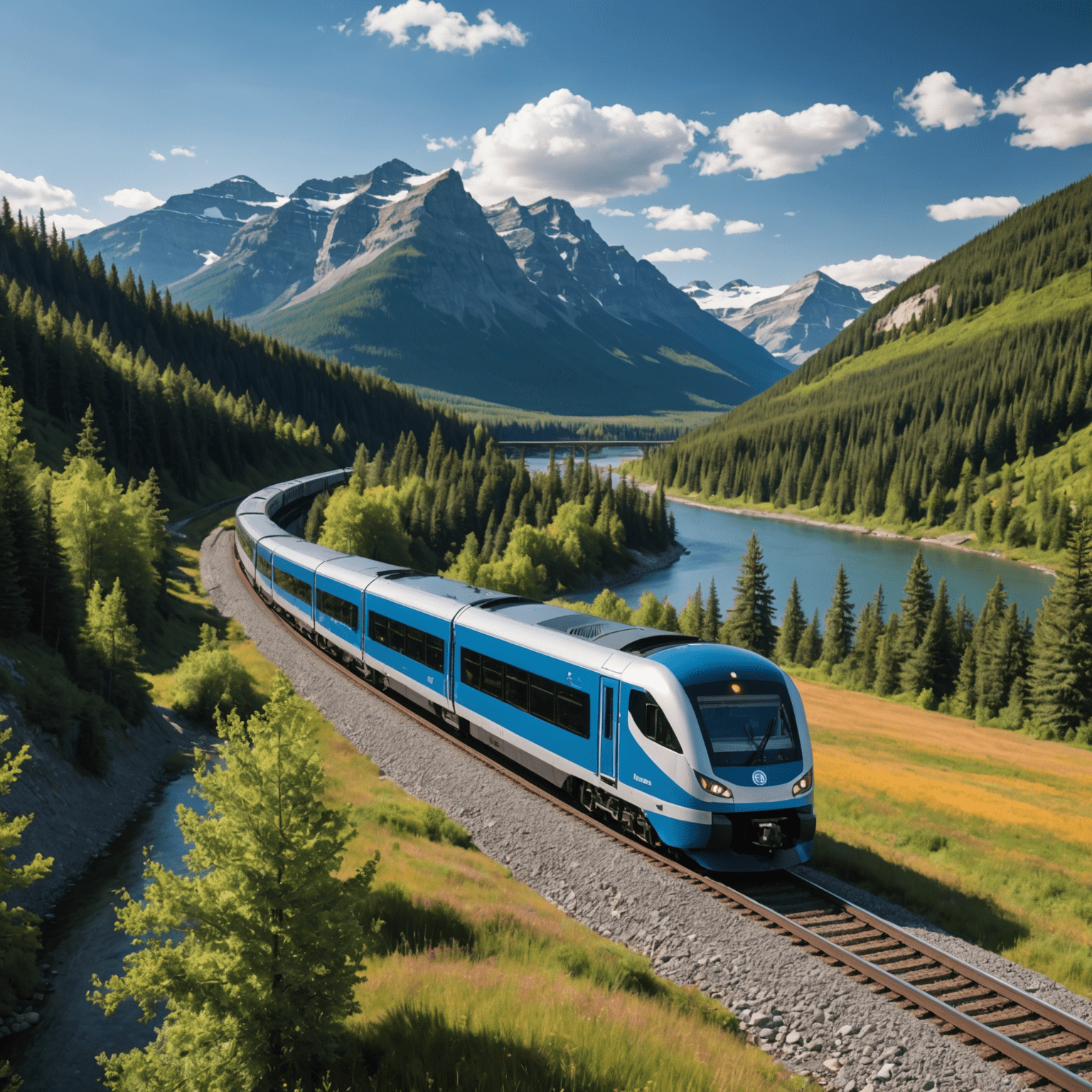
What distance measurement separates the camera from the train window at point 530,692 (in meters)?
15.6

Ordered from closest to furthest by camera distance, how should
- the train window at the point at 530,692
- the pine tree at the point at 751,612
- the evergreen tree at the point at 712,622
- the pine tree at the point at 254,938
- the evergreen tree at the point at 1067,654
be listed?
the pine tree at the point at 254,938 → the train window at the point at 530,692 → the evergreen tree at the point at 1067,654 → the pine tree at the point at 751,612 → the evergreen tree at the point at 712,622

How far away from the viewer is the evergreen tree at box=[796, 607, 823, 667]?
7581 cm

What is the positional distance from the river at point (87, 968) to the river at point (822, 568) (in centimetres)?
7613

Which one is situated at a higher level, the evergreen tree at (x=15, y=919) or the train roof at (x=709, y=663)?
the train roof at (x=709, y=663)

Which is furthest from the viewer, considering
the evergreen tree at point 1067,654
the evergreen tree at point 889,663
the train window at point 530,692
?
the evergreen tree at point 889,663

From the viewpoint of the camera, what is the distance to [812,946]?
445 inches

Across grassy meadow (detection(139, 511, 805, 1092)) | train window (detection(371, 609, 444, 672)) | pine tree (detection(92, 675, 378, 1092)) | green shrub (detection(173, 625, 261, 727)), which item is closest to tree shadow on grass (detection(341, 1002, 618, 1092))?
grassy meadow (detection(139, 511, 805, 1092))

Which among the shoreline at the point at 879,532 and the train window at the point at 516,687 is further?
the shoreline at the point at 879,532

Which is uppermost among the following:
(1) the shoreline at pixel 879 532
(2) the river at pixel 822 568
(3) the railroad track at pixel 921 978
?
(3) the railroad track at pixel 921 978

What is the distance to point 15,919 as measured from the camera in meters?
14.4

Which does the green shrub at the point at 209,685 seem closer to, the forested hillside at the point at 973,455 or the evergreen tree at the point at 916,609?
the evergreen tree at the point at 916,609

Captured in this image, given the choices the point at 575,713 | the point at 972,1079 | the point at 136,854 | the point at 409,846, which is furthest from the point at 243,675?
the point at 972,1079

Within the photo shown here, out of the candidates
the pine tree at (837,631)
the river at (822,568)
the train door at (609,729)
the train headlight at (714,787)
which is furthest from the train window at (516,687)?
the river at (822,568)

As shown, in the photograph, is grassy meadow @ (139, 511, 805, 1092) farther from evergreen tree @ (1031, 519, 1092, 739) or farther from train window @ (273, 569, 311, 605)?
evergreen tree @ (1031, 519, 1092, 739)
